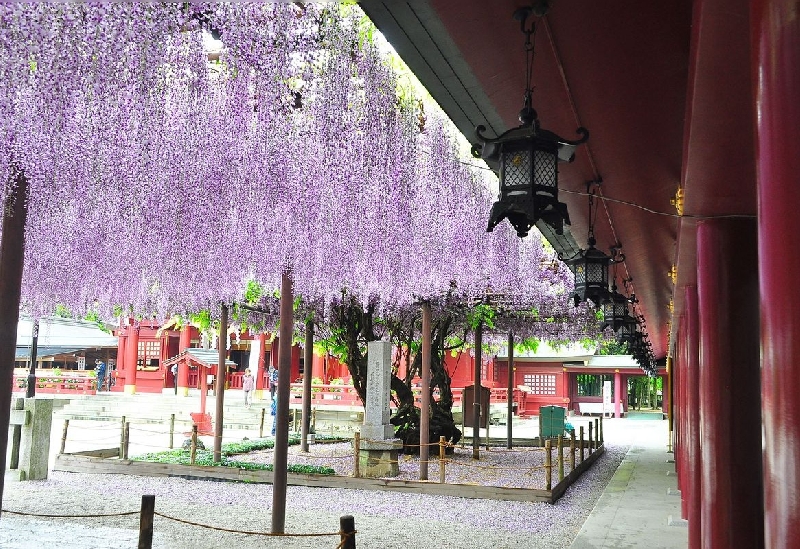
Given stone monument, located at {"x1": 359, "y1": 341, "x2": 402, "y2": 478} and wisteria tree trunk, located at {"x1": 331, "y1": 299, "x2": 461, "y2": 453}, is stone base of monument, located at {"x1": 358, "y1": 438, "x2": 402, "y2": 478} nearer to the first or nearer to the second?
A: stone monument, located at {"x1": 359, "y1": 341, "x2": 402, "y2": 478}

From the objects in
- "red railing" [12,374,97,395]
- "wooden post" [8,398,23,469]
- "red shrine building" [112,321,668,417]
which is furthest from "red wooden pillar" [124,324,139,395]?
"wooden post" [8,398,23,469]

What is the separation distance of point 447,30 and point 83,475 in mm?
9191

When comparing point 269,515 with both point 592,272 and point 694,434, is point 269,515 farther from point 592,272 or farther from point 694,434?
point 694,434

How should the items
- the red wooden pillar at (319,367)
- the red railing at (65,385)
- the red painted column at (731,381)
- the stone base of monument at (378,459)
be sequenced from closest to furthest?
the red painted column at (731,381) → the stone base of monument at (378,459) → the red railing at (65,385) → the red wooden pillar at (319,367)

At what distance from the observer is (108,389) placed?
95.3 feet

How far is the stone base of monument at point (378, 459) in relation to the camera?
32.9ft

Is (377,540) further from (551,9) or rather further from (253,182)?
(551,9)

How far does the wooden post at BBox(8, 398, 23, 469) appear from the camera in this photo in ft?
30.8

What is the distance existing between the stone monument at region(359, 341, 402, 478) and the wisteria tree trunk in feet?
4.21

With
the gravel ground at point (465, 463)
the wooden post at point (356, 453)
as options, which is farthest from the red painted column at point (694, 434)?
the wooden post at point (356, 453)

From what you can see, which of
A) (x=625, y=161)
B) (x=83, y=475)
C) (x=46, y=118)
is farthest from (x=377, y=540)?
(x=83, y=475)

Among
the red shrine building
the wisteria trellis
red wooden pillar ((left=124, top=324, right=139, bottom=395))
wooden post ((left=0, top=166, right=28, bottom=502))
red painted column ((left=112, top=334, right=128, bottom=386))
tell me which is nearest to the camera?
wooden post ((left=0, top=166, right=28, bottom=502))

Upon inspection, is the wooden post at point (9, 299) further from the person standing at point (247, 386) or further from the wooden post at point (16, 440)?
the person standing at point (247, 386)

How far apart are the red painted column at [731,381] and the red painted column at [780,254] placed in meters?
2.71
